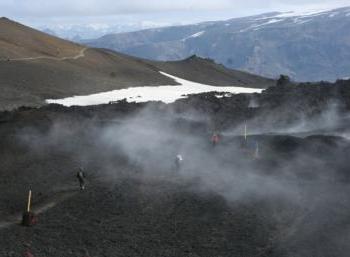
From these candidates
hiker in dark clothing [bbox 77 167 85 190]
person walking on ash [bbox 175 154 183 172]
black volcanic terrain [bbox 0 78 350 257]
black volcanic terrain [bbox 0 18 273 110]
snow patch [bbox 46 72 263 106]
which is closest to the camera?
black volcanic terrain [bbox 0 78 350 257]

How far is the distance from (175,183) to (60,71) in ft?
219

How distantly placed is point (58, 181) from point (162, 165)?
870cm

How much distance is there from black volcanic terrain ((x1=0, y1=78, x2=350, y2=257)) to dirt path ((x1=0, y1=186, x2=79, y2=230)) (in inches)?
5.0

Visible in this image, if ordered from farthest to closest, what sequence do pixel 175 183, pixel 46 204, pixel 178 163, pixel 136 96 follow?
pixel 136 96 → pixel 178 163 → pixel 175 183 → pixel 46 204

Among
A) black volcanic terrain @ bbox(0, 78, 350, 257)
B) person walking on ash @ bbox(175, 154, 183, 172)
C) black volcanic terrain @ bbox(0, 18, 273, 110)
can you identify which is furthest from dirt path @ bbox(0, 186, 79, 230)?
black volcanic terrain @ bbox(0, 18, 273, 110)

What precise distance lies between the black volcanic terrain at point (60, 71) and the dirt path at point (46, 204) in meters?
34.8

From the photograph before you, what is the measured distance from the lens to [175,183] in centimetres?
3869

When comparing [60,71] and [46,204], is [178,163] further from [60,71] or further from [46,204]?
[60,71]

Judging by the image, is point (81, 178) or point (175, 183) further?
point (175, 183)

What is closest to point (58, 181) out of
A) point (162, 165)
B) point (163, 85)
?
point (162, 165)

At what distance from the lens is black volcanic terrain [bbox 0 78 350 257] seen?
2895 cm

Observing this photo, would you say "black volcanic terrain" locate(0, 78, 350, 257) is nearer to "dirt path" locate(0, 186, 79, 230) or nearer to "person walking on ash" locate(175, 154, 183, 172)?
"dirt path" locate(0, 186, 79, 230)

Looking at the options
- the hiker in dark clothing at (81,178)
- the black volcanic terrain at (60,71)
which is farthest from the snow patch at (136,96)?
the hiker in dark clothing at (81,178)

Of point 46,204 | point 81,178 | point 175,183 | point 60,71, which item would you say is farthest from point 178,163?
point 60,71
